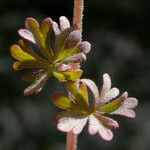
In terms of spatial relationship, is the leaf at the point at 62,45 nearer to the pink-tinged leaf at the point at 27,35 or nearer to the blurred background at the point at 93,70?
the pink-tinged leaf at the point at 27,35

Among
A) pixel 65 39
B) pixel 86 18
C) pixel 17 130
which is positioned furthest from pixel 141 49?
pixel 65 39

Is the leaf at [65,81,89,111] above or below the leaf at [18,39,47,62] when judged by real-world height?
below

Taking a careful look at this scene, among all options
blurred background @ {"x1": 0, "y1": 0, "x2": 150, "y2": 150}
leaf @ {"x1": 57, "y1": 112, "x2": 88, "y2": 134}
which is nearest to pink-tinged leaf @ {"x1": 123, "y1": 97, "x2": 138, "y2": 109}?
leaf @ {"x1": 57, "y1": 112, "x2": 88, "y2": 134}

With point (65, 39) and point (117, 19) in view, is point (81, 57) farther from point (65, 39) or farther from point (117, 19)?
point (117, 19)

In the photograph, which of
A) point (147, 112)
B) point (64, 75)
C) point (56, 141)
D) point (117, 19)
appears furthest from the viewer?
point (117, 19)

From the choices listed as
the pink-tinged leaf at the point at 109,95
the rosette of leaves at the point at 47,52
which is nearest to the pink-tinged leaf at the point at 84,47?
the rosette of leaves at the point at 47,52

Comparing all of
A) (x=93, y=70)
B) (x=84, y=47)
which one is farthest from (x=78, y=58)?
(x=93, y=70)

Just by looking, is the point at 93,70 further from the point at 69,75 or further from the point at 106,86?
the point at 69,75

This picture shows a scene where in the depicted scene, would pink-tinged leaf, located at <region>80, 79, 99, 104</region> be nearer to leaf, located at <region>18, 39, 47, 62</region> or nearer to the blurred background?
leaf, located at <region>18, 39, 47, 62</region>
